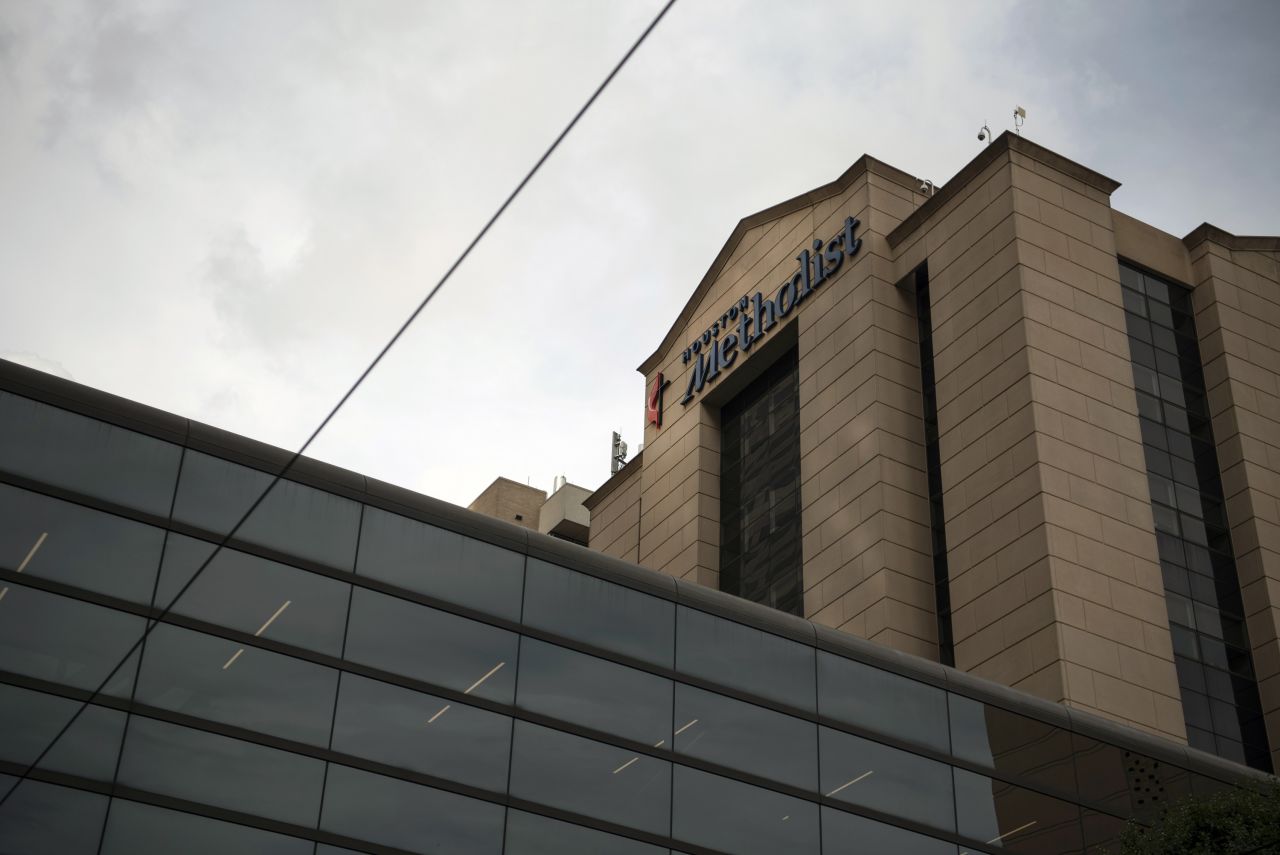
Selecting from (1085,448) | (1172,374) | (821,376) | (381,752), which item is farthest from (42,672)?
(1172,374)

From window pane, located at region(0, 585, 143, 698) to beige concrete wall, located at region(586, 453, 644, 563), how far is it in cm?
4080

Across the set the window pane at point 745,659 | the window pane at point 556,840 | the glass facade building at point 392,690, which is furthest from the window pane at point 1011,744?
the window pane at point 556,840

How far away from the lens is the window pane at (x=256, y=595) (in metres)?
26.9

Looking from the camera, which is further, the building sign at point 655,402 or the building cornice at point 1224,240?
the building sign at point 655,402

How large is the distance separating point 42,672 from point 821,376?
35473 mm

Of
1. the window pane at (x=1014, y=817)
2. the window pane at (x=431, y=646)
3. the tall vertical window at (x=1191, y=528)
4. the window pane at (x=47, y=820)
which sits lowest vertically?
the window pane at (x=47, y=820)

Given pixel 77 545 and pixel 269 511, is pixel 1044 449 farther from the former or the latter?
pixel 77 545

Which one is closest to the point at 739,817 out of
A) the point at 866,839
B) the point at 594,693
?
the point at 866,839

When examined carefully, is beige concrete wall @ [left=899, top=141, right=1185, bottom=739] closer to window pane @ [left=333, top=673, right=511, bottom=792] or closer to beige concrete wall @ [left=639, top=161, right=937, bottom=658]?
beige concrete wall @ [left=639, top=161, right=937, bottom=658]

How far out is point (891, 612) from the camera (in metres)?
47.8

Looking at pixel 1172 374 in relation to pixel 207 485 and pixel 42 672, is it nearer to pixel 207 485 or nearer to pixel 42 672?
pixel 207 485

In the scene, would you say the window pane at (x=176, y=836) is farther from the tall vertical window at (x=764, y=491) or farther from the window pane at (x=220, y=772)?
the tall vertical window at (x=764, y=491)

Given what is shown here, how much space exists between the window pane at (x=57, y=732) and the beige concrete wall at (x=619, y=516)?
136ft

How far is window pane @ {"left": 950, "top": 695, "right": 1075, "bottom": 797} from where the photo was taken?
34656 millimetres
